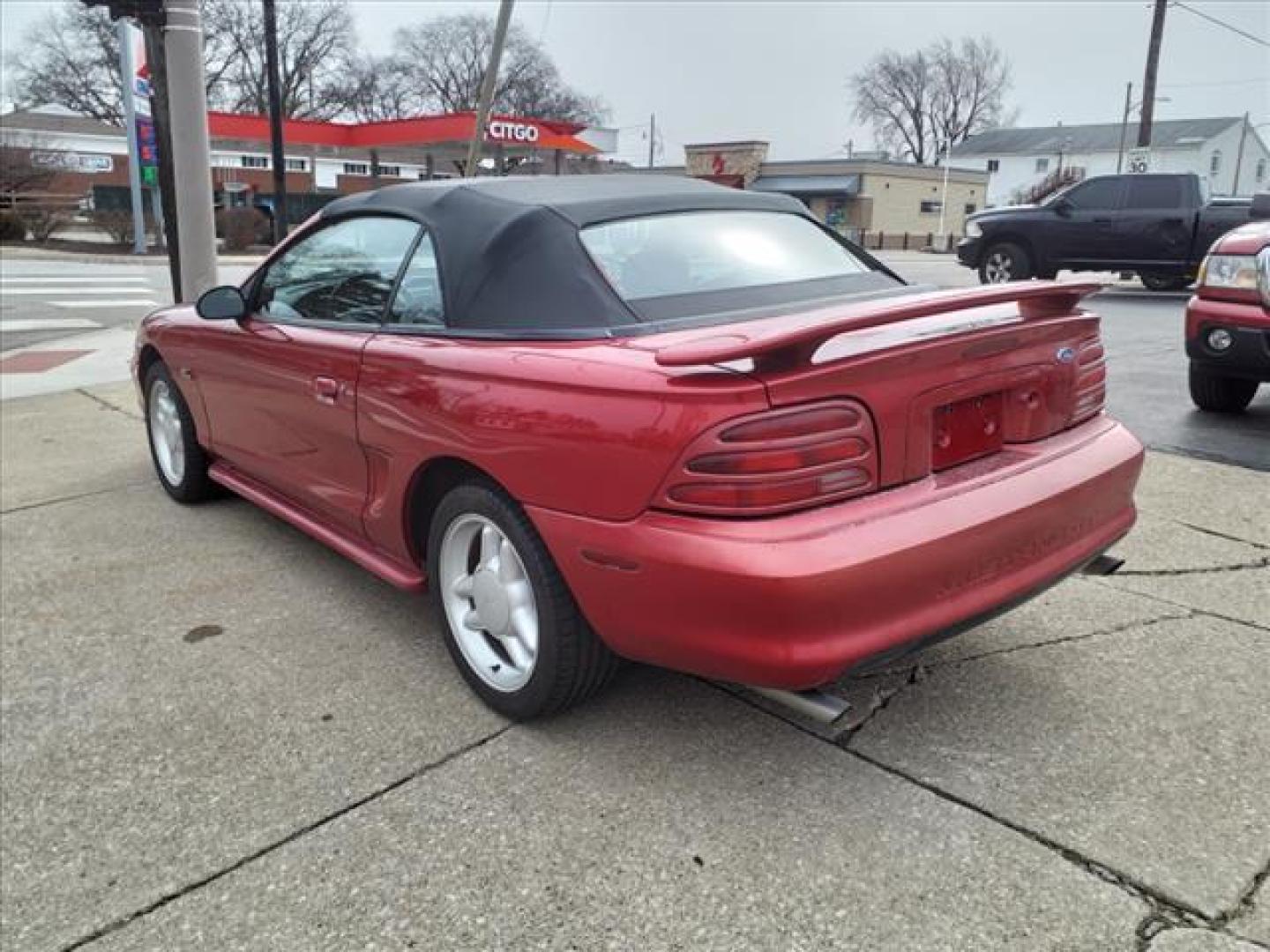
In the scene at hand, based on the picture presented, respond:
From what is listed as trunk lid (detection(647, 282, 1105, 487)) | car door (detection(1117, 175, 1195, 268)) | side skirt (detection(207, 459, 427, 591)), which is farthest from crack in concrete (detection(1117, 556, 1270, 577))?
car door (detection(1117, 175, 1195, 268))

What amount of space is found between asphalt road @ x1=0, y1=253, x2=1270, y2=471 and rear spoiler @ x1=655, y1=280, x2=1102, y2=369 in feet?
4.90

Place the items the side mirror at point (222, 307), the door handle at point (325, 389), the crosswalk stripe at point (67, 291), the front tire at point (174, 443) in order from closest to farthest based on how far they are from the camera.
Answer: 1. the door handle at point (325, 389)
2. the side mirror at point (222, 307)
3. the front tire at point (174, 443)
4. the crosswalk stripe at point (67, 291)

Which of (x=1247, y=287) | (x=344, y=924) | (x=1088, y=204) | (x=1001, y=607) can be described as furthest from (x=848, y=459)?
(x=1088, y=204)

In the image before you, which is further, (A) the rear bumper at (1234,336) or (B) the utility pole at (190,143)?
(B) the utility pole at (190,143)

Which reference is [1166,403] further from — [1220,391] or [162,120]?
[162,120]

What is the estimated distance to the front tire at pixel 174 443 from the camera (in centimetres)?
457

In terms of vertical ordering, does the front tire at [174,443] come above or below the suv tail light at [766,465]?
below

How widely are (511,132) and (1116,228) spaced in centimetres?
2252

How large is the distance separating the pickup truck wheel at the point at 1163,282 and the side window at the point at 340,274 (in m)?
13.9

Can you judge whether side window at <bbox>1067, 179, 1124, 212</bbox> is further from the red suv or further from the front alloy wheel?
the front alloy wheel

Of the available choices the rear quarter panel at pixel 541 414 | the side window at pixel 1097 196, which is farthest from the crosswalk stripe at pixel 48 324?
the side window at pixel 1097 196

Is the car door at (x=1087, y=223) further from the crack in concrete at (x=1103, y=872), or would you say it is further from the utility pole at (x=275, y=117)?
the crack in concrete at (x=1103, y=872)

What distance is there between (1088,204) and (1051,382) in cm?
1320

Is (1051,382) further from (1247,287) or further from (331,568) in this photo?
(1247,287)
